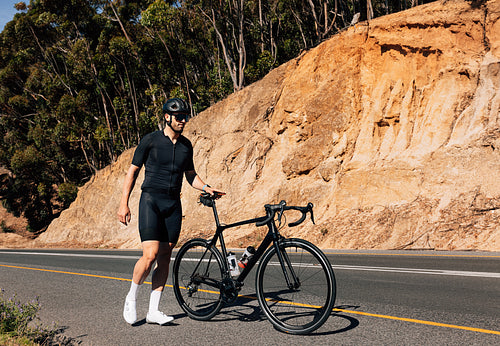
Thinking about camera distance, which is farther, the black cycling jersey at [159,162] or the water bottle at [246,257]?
the black cycling jersey at [159,162]

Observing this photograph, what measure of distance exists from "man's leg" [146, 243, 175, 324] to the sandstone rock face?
1096 centimetres

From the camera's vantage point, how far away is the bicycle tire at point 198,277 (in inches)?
203

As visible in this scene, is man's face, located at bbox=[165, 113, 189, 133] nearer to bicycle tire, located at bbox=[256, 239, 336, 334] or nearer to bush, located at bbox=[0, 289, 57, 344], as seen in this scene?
bicycle tire, located at bbox=[256, 239, 336, 334]

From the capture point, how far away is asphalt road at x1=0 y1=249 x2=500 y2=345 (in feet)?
14.5

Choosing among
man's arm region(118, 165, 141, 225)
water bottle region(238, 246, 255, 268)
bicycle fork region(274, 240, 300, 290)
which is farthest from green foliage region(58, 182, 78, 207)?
bicycle fork region(274, 240, 300, 290)

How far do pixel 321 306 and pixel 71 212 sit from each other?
118 feet

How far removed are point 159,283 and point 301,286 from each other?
5.44 feet

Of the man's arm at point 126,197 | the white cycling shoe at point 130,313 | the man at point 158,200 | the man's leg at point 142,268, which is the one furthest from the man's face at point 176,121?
the white cycling shoe at point 130,313

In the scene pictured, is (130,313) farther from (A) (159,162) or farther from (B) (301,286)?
(B) (301,286)

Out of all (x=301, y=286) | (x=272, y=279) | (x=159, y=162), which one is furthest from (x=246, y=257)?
(x=159, y=162)

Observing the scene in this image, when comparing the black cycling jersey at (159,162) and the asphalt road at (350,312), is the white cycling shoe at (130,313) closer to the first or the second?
the asphalt road at (350,312)

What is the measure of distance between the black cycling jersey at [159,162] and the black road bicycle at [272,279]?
1.34ft

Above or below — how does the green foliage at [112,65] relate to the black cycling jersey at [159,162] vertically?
above

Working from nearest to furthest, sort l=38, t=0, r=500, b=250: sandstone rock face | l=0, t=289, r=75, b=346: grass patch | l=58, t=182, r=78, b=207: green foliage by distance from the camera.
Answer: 1. l=0, t=289, r=75, b=346: grass patch
2. l=38, t=0, r=500, b=250: sandstone rock face
3. l=58, t=182, r=78, b=207: green foliage
